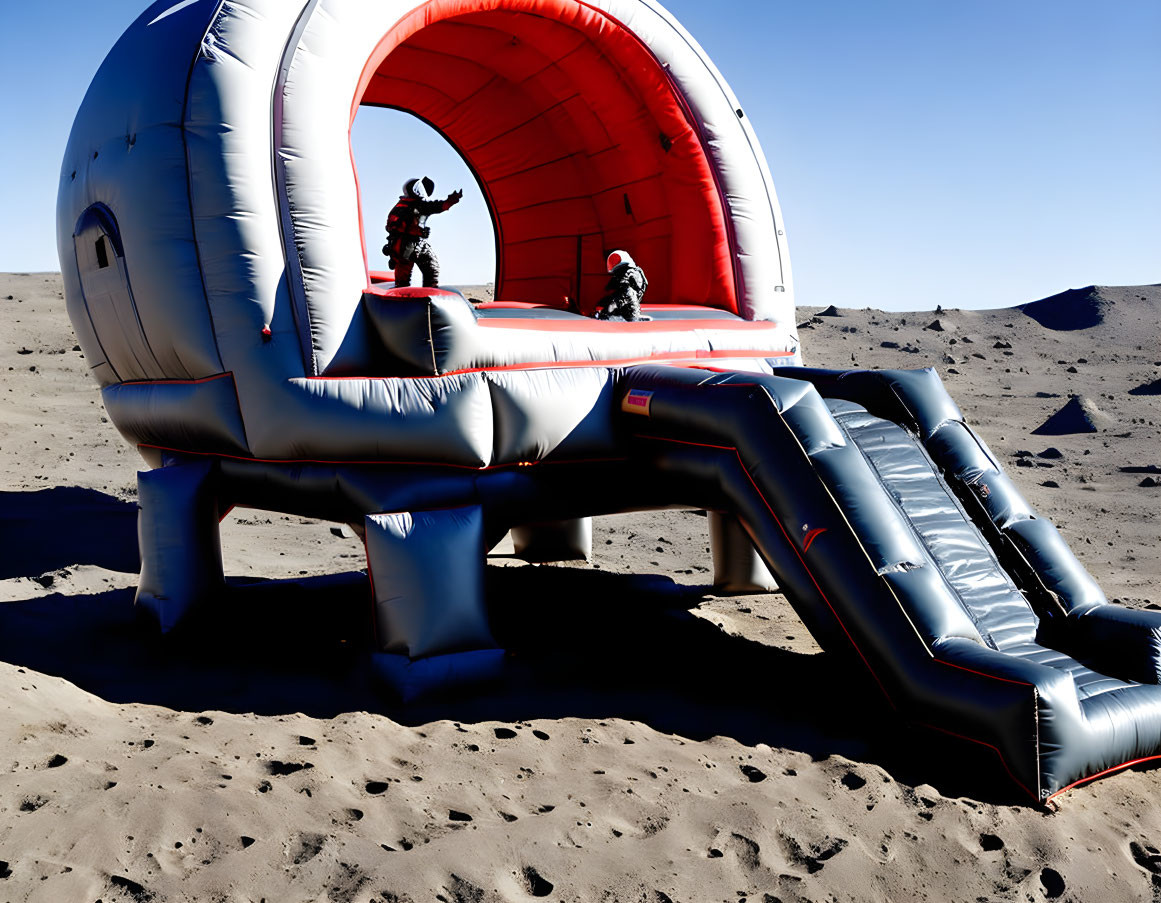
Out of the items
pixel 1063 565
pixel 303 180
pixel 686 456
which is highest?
pixel 303 180

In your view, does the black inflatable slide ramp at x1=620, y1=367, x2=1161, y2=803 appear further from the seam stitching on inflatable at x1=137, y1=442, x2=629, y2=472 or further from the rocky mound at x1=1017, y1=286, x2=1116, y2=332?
the rocky mound at x1=1017, y1=286, x2=1116, y2=332

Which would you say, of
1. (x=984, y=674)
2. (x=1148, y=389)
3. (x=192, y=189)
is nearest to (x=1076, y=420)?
(x=1148, y=389)

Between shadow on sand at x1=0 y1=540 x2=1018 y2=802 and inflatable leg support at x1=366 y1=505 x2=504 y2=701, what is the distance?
116 mm

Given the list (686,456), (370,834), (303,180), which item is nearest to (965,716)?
(686,456)

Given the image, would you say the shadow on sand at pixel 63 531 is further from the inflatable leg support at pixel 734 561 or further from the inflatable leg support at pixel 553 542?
the inflatable leg support at pixel 734 561

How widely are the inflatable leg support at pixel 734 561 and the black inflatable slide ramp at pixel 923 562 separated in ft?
5.44

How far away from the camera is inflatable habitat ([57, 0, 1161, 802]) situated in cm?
413

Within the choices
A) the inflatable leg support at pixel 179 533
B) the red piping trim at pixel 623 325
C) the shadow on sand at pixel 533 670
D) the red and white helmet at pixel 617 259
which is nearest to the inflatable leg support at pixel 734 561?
the shadow on sand at pixel 533 670

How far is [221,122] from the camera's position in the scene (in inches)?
184

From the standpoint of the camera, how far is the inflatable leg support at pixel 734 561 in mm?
6836

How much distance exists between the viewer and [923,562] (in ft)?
13.9

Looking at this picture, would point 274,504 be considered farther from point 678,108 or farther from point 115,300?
point 678,108

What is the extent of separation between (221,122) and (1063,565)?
422 centimetres

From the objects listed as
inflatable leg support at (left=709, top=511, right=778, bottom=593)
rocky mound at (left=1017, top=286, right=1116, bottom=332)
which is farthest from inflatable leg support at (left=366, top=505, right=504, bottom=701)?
rocky mound at (left=1017, top=286, right=1116, bottom=332)
